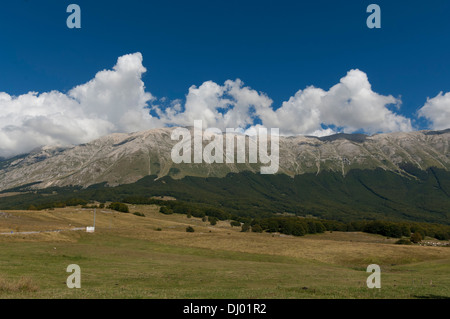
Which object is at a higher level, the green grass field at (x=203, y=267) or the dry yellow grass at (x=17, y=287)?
the dry yellow grass at (x=17, y=287)

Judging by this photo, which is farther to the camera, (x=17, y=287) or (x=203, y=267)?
(x=203, y=267)

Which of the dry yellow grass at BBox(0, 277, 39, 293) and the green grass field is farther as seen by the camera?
the green grass field

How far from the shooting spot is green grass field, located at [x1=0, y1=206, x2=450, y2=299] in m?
24.1

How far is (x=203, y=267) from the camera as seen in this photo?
154ft

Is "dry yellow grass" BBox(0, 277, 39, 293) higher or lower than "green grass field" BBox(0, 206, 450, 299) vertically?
higher

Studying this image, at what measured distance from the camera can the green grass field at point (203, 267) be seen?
2412cm

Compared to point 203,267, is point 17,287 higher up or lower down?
higher up
